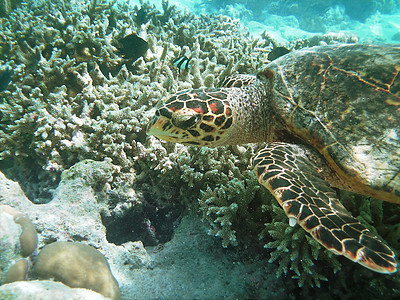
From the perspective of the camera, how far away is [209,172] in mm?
2164

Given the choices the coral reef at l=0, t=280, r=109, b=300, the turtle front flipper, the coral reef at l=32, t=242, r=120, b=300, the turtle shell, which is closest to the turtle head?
the turtle front flipper

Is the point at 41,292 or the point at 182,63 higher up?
the point at 182,63

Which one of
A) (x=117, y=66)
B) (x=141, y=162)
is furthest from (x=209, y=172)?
(x=117, y=66)

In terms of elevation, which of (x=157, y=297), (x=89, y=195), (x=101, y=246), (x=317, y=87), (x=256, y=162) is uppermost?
(x=317, y=87)

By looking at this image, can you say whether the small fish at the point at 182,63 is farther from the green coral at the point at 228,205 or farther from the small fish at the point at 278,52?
the small fish at the point at 278,52

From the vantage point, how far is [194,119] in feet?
5.91

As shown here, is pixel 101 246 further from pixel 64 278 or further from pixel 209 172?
pixel 209 172

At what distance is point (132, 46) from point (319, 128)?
292 cm

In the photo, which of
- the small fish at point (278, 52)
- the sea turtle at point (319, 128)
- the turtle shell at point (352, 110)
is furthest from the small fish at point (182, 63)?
the small fish at point (278, 52)

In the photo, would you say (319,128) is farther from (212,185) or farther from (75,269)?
(75,269)

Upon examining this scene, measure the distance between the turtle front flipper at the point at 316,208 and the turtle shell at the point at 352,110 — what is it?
221 mm

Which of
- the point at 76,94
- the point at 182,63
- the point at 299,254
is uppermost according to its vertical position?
the point at 182,63

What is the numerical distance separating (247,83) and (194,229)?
5.49ft

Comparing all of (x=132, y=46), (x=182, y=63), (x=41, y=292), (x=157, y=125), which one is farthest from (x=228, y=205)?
(x=132, y=46)
